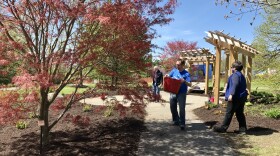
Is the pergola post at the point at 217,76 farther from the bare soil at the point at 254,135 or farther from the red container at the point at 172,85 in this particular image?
the red container at the point at 172,85

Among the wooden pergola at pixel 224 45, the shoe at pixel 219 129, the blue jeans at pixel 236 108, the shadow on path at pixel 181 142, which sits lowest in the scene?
the shadow on path at pixel 181 142

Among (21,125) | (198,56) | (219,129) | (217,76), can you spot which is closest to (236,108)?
(219,129)

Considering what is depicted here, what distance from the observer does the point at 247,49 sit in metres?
10.9

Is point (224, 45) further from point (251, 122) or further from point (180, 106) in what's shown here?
point (180, 106)

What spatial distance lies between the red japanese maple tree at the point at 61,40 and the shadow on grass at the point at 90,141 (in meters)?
0.41

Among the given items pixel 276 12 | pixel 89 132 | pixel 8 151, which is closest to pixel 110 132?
pixel 89 132

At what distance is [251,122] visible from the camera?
7.55 meters

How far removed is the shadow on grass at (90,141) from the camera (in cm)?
527

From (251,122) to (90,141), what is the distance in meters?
4.31

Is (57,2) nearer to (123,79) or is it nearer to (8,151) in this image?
(123,79)

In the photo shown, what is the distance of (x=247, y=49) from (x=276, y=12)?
309 centimetres

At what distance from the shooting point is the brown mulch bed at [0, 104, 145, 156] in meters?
5.32

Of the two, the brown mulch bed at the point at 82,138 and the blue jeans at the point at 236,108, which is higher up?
the blue jeans at the point at 236,108

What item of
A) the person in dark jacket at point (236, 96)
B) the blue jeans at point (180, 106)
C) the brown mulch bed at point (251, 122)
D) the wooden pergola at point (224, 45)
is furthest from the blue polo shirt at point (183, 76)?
the wooden pergola at point (224, 45)
